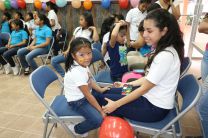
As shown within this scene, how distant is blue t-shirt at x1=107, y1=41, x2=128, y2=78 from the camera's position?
84.3 inches

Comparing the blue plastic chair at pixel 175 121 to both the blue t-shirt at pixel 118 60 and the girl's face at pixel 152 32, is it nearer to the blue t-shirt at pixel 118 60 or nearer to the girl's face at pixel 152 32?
the girl's face at pixel 152 32

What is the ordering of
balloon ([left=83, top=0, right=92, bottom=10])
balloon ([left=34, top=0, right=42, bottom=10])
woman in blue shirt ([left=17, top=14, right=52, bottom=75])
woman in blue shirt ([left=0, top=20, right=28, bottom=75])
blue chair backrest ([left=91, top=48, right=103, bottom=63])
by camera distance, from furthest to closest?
balloon ([left=34, top=0, right=42, bottom=10]) → balloon ([left=83, top=0, right=92, bottom=10]) → woman in blue shirt ([left=0, top=20, right=28, bottom=75]) → woman in blue shirt ([left=17, top=14, right=52, bottom=75]) → blue chair backrest ([left=91, top=48, right=103, bottom=63])

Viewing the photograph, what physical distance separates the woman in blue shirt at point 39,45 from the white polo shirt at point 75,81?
→ 92.4 inches

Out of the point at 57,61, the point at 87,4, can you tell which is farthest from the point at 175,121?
the point at 87,4

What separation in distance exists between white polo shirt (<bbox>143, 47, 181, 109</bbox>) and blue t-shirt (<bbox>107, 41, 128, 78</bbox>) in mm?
799

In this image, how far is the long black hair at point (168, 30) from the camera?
1.31m

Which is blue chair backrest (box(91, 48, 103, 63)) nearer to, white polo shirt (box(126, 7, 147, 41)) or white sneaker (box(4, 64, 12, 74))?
white polo shirt (box(126, 7, 147, 41))

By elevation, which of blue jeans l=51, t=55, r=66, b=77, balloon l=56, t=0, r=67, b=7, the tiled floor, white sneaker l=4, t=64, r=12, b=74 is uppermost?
balloon l=56, t=0, r=67, b=7

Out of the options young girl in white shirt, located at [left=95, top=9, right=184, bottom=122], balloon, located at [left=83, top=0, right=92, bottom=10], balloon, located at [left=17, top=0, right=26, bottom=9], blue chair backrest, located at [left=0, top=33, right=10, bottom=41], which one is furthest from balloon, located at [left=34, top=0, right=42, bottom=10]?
young girl in white shirt, located at [left=95, top=9, right=184, bottom=122]

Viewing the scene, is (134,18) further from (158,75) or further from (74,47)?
(158,75)

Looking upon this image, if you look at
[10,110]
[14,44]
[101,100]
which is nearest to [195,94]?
[101,100]

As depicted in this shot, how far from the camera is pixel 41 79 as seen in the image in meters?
1.63

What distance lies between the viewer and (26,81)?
3.58 meters

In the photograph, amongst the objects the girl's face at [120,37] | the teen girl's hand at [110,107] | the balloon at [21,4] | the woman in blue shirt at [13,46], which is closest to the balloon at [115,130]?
the teen girl's hand at [110,107]
